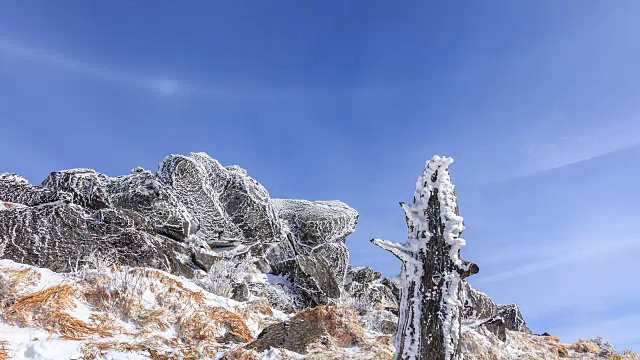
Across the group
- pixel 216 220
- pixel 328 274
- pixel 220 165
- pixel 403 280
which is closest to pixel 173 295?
pixel 403 280

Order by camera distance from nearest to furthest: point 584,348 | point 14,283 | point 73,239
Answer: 1. point 14,283
2. point 73,239
3. point 584,348

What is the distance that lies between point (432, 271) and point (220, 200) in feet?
44.9

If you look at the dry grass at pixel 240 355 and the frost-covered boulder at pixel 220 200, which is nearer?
the dry grass at pixel 240 355

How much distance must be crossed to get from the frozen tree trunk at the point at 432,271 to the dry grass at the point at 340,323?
210 centimetres

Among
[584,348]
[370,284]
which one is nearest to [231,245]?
[370,284]

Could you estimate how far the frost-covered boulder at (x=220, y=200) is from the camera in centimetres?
1719

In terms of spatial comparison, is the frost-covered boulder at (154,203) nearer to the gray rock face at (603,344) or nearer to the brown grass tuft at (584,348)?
the brown grass tuft at (584,348)

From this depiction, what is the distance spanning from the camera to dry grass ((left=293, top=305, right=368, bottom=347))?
801cm

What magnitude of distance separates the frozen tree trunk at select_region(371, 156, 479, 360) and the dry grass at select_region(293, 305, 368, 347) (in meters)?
2.10

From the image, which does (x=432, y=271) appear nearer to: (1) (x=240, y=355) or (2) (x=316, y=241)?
(1) (x=240, y=355)

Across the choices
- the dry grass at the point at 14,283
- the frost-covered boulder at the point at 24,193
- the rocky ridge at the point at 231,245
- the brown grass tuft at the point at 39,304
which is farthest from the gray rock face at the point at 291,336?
the frost-covered boulder at the point at 24,193

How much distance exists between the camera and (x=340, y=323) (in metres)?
8.30

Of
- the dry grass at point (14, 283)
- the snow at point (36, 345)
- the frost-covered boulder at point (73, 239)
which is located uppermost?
the frost-covered boulder at point (73, 239)

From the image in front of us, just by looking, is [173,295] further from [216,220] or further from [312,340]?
[216,220]
